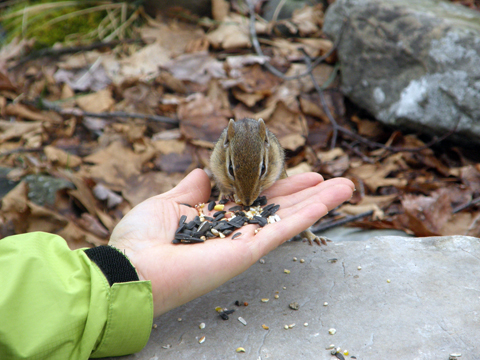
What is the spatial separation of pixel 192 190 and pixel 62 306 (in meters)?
1.32

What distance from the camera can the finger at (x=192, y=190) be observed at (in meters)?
2.85

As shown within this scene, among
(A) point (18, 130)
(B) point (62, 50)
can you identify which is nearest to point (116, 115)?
(A) point (18, 130)

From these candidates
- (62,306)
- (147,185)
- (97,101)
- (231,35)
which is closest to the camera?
(62,306)

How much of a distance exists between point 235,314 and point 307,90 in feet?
11.8

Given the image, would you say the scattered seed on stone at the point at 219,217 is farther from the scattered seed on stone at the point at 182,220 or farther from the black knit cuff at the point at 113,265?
the black knit cuff at the point at 113,265

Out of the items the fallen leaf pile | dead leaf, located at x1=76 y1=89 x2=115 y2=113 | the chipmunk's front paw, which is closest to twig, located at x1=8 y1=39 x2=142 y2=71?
the fallen leaf pile

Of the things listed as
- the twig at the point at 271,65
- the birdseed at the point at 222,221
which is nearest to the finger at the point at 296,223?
the birdseed at the point at 222,221

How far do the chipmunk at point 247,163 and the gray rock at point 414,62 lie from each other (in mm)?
1897

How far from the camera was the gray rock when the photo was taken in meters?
4.02

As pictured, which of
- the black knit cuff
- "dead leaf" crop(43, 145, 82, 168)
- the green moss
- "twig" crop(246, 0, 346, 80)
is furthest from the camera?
the green moss

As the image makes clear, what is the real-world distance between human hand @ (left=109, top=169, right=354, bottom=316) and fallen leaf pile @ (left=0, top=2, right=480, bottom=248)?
1027 millimetres

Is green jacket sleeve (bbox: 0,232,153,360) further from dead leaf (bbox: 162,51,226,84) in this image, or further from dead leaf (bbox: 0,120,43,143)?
dead leaf (bbox: 162,51,226,84)

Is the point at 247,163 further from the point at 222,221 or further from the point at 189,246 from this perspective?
the point at 189,246

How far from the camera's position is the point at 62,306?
177cm
